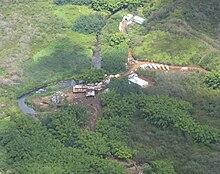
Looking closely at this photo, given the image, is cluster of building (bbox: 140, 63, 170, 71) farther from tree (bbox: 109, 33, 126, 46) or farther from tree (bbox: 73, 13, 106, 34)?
tree (bbox: 73, 13, 106, 34)

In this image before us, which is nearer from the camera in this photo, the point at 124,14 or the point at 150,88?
the point at 150,88

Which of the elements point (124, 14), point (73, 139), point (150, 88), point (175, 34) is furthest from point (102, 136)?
point (124, 14)

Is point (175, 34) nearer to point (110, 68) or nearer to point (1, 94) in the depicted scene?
point (110, 68)

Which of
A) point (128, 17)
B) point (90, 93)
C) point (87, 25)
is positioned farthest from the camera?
point (128, 17)

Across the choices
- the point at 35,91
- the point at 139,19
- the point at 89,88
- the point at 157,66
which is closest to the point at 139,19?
the point at 139,19

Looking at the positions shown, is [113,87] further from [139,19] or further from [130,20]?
[130,20]

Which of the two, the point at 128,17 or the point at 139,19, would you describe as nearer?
the point at 139,19

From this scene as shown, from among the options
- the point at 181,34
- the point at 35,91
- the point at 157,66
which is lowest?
the point at 35,91

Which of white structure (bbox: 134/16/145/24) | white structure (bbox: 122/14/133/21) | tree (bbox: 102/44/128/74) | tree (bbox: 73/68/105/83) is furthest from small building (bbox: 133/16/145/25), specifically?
tree (bbox: 73/68/105/83)

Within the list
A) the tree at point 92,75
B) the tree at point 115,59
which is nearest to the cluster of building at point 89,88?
the tree at point 92,75
